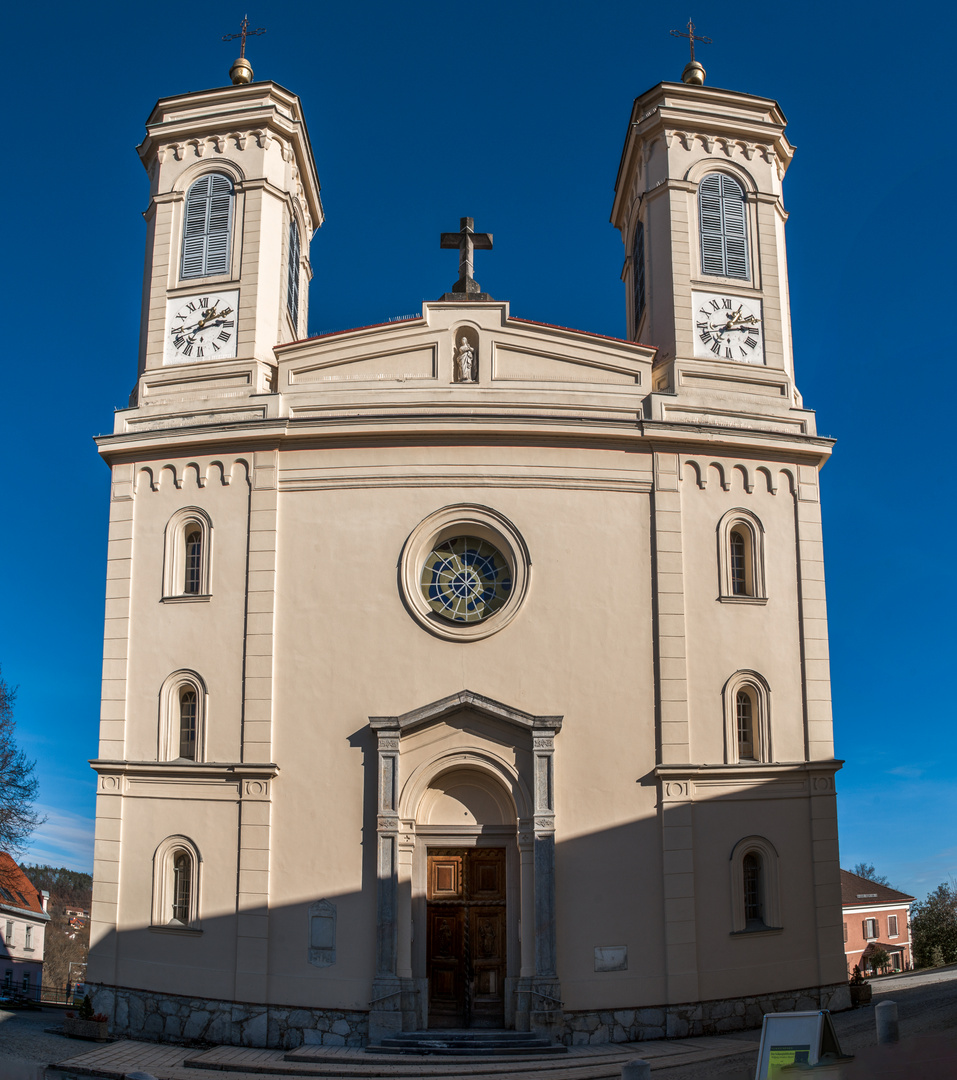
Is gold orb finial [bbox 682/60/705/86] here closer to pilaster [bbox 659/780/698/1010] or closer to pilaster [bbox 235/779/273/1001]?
pilaster [bbox 659/780/698/1010]

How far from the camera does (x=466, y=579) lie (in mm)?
17875

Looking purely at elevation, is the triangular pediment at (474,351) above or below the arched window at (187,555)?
above

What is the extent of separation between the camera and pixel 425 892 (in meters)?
16.5

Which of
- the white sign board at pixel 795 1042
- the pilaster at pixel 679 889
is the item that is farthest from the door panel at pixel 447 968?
the white sign board at pixel 795 1042

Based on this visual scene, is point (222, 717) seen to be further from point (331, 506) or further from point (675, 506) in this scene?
point (675, 506)

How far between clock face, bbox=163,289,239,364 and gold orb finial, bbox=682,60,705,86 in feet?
36.7

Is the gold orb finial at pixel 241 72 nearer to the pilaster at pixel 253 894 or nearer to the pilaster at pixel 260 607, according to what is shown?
the pilaster at pixel 260 607

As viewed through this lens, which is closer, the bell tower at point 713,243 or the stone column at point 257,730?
the stone column at point 257,730

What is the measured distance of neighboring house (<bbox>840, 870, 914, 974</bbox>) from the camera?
133ft

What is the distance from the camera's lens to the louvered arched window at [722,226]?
19.9 meters

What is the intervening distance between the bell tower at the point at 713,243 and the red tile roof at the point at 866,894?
3001cm

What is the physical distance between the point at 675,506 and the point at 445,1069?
33.1 feet

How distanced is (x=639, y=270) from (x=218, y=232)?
9.18 m

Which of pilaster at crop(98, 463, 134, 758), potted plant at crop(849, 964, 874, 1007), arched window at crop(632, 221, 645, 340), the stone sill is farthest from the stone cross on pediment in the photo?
potted plant at crop(849, 964, 874, 1007)
